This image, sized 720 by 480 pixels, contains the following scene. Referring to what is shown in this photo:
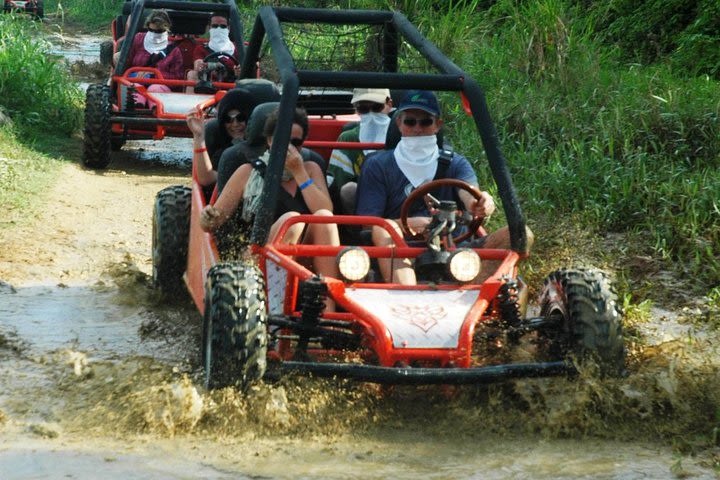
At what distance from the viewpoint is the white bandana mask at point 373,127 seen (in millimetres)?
6875

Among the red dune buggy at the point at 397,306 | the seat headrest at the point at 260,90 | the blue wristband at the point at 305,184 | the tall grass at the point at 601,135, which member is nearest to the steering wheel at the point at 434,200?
the red dune buggy at the point at 397,306

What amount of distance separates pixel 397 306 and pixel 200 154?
200 cm

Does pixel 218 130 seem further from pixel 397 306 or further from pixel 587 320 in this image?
pixel 587 320

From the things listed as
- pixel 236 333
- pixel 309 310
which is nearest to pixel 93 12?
pixel 309 310

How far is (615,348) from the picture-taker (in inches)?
180

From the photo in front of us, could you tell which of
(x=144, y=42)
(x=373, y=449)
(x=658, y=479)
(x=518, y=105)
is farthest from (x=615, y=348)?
(x=144, y=42)

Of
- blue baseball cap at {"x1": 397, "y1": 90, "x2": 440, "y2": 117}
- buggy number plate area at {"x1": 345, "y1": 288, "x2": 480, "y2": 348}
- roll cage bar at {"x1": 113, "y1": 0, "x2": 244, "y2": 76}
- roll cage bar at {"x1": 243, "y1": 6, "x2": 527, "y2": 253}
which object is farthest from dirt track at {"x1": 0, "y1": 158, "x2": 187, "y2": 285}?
buggy number plate area at {"x1": 345, "y1": 288, "x2": 480, "y2": 348}

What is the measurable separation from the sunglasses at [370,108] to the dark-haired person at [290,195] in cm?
149

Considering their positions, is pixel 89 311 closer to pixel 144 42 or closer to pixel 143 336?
pixel 143 336

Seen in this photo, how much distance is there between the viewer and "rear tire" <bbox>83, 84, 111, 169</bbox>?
33.6 ft

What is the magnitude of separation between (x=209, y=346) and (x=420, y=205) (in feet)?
4.91

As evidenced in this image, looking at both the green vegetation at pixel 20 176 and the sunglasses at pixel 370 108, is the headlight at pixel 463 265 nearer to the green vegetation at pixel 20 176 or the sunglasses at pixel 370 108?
the sunglasses at pixel 370 108

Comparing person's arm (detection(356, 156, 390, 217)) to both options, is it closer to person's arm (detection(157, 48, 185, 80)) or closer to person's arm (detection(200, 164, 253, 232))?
person's arm (detection(200, 164, 253, 232))

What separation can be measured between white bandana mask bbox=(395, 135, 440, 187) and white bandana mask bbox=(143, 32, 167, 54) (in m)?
6.72
